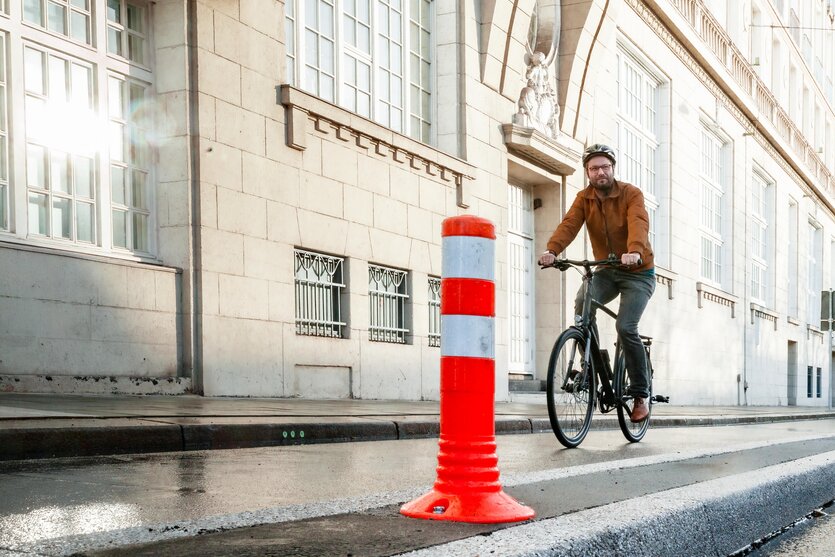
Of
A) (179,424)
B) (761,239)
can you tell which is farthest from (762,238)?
(179,424)

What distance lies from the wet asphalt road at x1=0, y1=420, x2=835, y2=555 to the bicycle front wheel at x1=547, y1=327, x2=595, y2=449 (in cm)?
15

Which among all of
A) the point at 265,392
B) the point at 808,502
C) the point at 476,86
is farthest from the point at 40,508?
the point at 476,86

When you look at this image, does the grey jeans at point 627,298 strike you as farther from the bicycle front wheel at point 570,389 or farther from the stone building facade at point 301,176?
the stone building facade at point 301,176

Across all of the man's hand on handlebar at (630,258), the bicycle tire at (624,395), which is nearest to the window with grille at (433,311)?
the bicycle tire at (624,395)

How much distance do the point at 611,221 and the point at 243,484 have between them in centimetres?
352

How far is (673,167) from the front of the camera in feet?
76.2

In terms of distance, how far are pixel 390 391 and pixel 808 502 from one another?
329 inches

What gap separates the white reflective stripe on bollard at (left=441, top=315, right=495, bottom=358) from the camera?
Answer: 3.15 meters

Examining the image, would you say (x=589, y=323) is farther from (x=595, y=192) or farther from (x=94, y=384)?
(x=94, y=384)

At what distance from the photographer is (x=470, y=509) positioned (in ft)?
9.93

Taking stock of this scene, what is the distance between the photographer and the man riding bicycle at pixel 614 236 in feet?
22.1

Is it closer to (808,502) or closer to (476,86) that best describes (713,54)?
(476,86)

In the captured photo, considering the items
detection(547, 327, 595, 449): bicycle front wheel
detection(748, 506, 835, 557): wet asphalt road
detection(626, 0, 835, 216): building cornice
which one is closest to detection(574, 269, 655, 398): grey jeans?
detection(547, 327, 595, 449): bicycle front wheel

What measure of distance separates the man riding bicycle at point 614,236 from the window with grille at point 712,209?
19.8 meters
